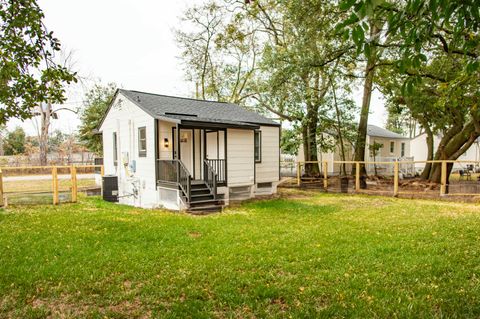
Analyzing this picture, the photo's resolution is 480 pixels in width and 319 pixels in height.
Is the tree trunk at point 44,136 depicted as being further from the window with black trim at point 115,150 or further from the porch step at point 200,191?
the porch step at point 200,191

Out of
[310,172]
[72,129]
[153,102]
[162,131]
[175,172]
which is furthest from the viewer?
[72,129]

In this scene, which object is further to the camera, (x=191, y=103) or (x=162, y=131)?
(x=191, y=103)

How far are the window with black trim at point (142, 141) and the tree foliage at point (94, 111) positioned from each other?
12.6m

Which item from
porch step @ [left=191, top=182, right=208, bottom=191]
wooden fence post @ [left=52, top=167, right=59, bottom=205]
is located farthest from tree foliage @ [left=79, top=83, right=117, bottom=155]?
porch step @ [left=191, top=182, right=208, bottom=191]

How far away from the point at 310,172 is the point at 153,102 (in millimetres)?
10885

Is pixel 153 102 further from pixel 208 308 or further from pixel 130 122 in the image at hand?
pixel 208 308

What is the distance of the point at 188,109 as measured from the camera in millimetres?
12570

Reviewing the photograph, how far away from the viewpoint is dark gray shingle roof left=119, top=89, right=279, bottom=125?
11.3m

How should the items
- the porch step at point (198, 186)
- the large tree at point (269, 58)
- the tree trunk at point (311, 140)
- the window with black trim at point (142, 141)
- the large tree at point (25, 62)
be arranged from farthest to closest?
the tree trunk at point (311, 140) < the window with black trim at point (142, 141) < the large tree at point (269, 58) < the porch step at point (198, 186) < the large tree at point (25, 62)

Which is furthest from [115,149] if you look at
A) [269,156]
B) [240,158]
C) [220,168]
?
[269,156]

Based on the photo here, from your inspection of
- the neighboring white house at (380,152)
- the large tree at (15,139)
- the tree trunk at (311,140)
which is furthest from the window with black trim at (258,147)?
the large tree at (15,139)

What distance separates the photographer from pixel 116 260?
4.81 m

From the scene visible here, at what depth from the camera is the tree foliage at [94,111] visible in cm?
2317

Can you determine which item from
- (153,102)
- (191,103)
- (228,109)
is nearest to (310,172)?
(228,109)
